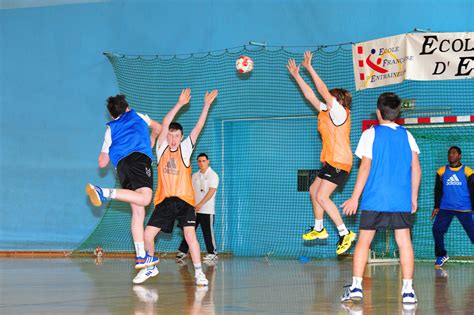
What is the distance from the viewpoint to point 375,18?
54.6 ft

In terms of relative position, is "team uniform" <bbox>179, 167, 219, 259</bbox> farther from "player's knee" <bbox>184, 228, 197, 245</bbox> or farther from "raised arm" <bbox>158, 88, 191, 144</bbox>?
"player's knee" <bbox>184, 228, 197, 245</bbox>

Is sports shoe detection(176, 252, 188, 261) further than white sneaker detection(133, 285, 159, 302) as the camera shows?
Yes

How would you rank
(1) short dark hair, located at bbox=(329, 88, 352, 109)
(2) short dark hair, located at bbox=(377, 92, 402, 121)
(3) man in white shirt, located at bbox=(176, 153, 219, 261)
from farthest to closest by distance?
(3) man in white shirt, located at bbox=(176, 153, 219, 261) < (1) short dark hair, located at bbox=(329, 88, 352, 109) < (2) short dark hair, located at bbox=(377, 92, 402, 121)

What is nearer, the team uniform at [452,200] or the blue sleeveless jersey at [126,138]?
the blue sleeveless jersey at [126,138]

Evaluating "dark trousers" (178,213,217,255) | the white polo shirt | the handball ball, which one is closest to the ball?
"dark trousers" (178,213,217,255)

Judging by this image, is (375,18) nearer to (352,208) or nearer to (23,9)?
(23,9)

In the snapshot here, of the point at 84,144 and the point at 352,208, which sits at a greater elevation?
the point at 84,144

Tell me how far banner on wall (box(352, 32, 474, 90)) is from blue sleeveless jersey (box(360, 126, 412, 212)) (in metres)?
7.09

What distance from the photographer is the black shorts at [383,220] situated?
785 centimetres

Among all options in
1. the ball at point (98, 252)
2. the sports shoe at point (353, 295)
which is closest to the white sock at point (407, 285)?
the sports shoe at point (353, 295)

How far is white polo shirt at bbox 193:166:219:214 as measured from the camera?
621 inches

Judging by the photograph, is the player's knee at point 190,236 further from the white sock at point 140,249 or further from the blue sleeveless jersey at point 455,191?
the blue sleeveless jersey at point 455,191

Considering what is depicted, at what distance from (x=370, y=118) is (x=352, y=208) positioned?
896cm

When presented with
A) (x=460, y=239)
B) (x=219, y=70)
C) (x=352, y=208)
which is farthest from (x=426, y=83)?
(x=352, y=208)
